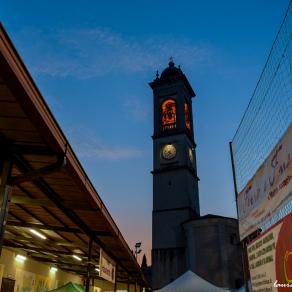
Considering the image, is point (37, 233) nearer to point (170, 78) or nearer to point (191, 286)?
point (191, 286)

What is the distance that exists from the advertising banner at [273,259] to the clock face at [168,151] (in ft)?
125

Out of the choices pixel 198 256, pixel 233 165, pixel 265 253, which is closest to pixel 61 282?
pixel 233 165

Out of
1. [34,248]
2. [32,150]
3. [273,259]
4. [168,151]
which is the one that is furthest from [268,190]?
[168,151]

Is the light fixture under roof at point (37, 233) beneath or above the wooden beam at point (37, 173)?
above

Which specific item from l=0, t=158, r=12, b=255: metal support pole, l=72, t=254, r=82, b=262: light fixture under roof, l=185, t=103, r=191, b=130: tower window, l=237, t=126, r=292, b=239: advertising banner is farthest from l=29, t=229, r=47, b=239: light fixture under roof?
l=185, t=103, r=191, b=130: tower window

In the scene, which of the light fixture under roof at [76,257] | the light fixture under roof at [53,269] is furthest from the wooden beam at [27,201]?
the light fixture under roof at [53,269]

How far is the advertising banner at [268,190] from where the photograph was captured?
389cm

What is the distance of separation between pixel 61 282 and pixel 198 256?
22247 millimetres

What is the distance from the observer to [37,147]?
535 centimetres

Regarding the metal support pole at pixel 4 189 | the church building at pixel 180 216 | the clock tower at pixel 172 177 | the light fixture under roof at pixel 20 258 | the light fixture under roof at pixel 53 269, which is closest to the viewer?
the metal support pole at pixel 4 189

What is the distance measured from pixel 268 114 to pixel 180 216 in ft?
118

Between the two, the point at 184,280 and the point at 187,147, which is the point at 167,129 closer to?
the point at 187,147

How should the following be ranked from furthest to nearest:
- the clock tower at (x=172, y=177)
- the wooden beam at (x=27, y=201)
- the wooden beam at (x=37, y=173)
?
the clock tower at (x=172, y=177), the wooden beam at (x=27, y=201), the wooden beam at (x=37, y=173)

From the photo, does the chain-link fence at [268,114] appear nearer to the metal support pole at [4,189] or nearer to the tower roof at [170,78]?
the metal support pole at [4,189]
